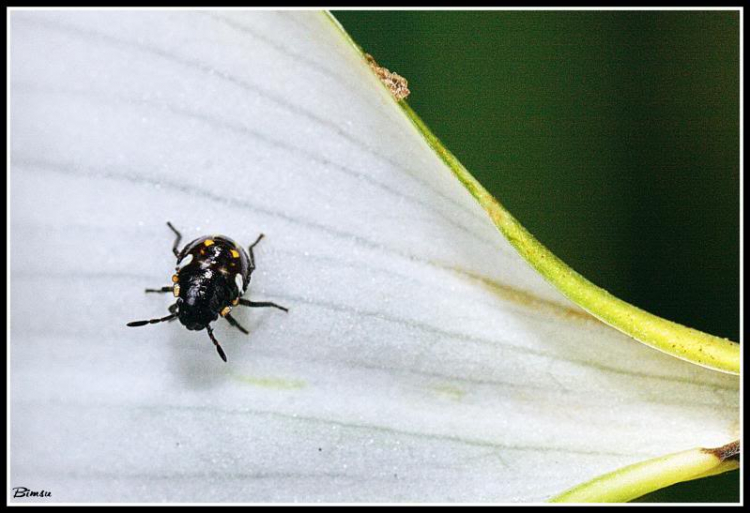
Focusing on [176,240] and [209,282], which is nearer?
[176,240]

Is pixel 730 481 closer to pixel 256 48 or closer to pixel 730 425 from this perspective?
pixel 730 425

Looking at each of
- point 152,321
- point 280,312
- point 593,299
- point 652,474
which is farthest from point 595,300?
point 152,321

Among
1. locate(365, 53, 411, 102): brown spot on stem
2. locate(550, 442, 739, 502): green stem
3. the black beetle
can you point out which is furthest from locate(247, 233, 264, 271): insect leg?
locate(550, 442, 739, 502): green stem

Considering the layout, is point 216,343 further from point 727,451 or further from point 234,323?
point 727,451

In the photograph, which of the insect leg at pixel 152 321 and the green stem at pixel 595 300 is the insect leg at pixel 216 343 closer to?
the insect leg at pixel 152 321

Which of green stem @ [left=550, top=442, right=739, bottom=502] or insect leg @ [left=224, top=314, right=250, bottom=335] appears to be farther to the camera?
insect leg @ [left=224, top=314, right=250, bottom=335]

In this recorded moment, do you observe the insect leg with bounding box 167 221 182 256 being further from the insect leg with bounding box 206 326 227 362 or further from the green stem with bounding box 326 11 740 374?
the green stem with bounding box 326 11 740 374
